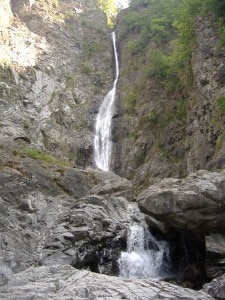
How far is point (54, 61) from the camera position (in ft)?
145

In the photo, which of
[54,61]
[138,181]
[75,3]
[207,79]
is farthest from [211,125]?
[75,3]

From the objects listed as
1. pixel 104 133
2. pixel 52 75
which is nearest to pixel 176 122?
pixel 104 133

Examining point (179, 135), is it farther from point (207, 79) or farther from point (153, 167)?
point (207, 79)

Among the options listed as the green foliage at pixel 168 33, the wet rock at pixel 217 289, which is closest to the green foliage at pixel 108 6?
the green foliage at pixel 168 33

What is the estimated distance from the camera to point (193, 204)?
1509 cm

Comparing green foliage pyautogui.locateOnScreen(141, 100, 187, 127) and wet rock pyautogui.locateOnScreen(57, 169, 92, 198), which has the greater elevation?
green foliage pyautogui.locateOnScreen(141, 100, 187, 127)

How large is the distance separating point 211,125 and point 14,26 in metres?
31.0

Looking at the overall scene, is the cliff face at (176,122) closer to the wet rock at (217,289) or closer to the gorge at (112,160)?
the gorge at (112,160)

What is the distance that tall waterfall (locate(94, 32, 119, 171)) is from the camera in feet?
112

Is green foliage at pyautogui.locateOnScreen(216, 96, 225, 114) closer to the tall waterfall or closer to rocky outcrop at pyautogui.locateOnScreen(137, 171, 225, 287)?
rocky outcrop at pyautogui.locateOnScreen(137, 171, 225, 287)

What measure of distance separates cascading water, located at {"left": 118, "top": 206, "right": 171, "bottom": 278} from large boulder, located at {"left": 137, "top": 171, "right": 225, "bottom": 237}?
2.00 metres

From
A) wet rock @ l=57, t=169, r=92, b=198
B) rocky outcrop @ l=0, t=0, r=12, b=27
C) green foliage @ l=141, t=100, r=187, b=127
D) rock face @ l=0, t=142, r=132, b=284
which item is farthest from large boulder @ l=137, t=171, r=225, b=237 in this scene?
rocky outcrop @ l=0, t=0, r=12, b=27

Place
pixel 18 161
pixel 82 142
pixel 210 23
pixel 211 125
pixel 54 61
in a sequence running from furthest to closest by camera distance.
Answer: pixel 54 61, pixel 82 142, pixel 210 23, pixel 18 161, pixel 211 125

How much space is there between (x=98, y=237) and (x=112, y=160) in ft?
55.2
